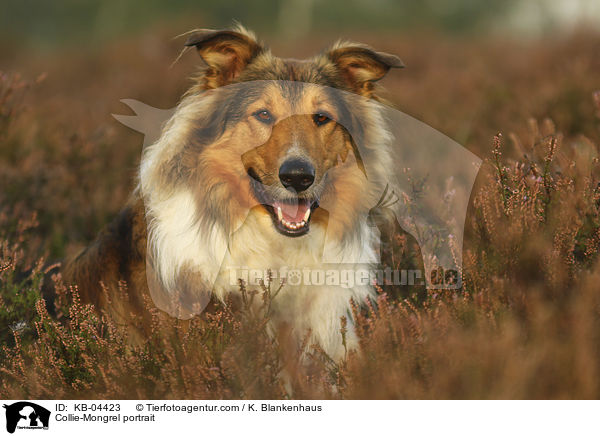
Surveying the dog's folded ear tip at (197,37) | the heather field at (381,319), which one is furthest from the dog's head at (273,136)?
the heather field at (381,319)

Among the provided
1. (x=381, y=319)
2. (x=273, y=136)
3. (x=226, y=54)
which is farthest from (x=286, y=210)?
(x=226, y=54)

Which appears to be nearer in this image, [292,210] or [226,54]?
[292,210]

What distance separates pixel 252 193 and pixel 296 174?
1.11 feet

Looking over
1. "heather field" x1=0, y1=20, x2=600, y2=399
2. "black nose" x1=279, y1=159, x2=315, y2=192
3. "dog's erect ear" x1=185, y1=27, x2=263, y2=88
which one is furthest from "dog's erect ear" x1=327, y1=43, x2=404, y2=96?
"black nose" x1=279, y1=159, x2=315, y2=192

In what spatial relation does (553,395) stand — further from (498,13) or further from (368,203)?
(498,13)

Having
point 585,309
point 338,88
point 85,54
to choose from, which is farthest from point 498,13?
point 585,309

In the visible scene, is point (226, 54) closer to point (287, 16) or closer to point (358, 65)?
point (358, 65)

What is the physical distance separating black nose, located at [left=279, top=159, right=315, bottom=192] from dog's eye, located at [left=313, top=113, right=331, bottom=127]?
0.32 meters

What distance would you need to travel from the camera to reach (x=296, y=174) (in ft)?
9.27

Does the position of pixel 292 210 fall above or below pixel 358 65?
below
